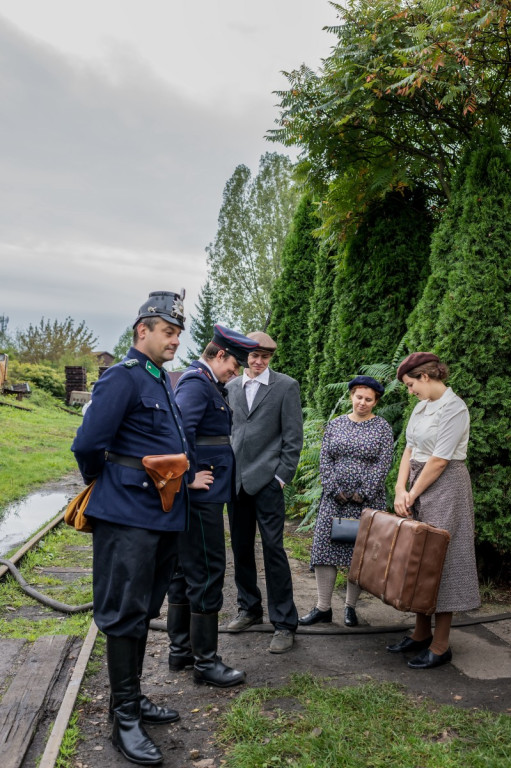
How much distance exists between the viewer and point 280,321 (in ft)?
37.6

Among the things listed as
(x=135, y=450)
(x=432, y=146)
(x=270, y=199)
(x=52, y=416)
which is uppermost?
(x=270, y=199)

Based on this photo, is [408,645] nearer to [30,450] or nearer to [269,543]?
[269,543]

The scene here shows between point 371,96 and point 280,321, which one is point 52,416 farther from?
point 371,96

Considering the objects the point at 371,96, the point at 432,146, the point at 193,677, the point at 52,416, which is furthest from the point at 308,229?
the point at 52,416

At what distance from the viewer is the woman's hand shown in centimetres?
449

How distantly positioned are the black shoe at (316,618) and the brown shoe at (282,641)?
40 cm

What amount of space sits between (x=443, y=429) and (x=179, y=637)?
2248mm

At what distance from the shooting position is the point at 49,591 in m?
6.44

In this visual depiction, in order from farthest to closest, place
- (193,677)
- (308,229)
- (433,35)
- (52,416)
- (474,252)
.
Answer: (52,416) → (308,229) → (474,252) → (433,35) → (193,677)

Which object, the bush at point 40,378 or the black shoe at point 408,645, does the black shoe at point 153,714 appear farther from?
the bush at point 40,378

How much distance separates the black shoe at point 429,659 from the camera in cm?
423

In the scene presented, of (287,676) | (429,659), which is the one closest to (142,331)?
(287,676)

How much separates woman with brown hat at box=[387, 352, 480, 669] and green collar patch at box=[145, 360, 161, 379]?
179cm

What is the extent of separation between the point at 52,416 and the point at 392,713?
25.0m
